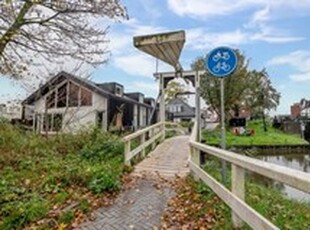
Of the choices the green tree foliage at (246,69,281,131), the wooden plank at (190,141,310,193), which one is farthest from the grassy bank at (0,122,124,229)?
the green tree foliage at (246,69,281,131)

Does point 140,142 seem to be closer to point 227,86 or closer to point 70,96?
point 70,96

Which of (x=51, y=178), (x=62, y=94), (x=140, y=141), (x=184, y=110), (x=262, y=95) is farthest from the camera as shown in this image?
(x=184, y=110)

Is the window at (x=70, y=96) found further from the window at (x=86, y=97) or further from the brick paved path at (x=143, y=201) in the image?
the brick paved path at (x=143, y=201)

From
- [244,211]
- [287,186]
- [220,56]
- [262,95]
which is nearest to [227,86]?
[262,95]

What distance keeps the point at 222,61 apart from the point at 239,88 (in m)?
32.8

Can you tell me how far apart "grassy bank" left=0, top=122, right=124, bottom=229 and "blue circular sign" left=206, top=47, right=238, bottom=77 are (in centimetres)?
290

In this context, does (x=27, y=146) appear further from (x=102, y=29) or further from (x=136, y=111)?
(x=136, y=111)

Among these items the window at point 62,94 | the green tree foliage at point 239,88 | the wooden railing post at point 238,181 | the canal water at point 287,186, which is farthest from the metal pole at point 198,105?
the green tree foliage at point 239,88

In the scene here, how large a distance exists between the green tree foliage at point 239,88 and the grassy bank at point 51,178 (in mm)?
23776

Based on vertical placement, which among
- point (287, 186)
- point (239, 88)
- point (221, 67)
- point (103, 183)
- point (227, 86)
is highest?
point (227, 86)

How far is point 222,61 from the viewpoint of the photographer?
21.5 feet

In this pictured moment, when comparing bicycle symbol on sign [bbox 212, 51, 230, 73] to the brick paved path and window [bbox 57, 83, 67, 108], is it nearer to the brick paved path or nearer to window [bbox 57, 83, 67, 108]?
the brick paved path

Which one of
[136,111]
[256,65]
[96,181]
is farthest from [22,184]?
[256,65]

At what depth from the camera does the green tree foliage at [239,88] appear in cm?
3809
